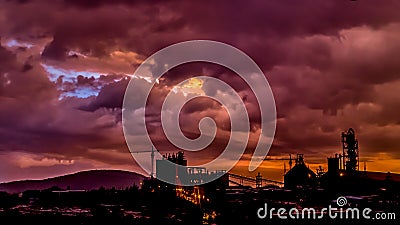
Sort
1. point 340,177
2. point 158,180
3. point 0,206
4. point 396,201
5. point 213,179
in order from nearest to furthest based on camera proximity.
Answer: point 0,206
point 396,201
point 340,177
point 213,179
point 158,180

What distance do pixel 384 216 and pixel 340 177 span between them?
117ft

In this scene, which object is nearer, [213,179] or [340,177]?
[340,177]

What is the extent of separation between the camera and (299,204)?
44.6 meters

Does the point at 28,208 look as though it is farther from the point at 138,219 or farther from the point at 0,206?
the point at 138,219

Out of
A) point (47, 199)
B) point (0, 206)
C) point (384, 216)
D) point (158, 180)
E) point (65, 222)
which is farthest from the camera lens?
point (158, 180)

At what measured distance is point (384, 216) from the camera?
37938 mm

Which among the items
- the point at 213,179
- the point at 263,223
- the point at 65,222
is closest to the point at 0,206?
the point at 65,222

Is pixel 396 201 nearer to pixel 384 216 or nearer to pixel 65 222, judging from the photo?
pixel 384 216

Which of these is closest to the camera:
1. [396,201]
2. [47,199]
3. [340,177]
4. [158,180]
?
[396,201]

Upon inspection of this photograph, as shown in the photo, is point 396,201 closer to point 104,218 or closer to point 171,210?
point 171,210

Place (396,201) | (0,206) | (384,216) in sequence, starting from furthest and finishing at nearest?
(396,201) → (0,206) → (384,216)

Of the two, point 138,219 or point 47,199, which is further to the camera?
point 47,199

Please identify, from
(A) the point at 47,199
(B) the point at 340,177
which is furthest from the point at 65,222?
(B) the point at 340,177

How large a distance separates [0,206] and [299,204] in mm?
26684
